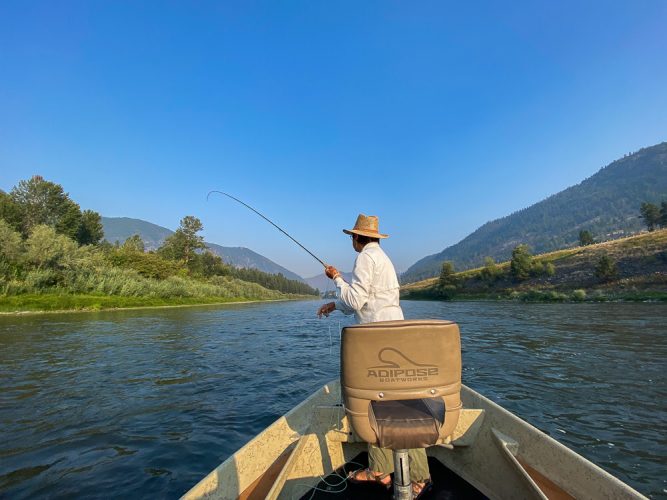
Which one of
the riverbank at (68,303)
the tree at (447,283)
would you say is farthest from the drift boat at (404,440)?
the tree at (447,283)

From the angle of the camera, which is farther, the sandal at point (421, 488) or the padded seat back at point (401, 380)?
the sandal at point (421, 488)

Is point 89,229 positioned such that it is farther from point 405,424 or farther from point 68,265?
point 405,424

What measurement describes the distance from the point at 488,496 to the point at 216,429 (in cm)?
524

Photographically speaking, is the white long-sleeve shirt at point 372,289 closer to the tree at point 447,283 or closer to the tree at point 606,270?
the tree at point 606,270

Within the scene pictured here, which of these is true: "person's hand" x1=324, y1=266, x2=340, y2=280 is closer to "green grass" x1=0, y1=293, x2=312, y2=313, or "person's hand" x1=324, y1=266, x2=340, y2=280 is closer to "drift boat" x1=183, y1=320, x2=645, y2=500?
"drift boat" x1=183, y1=320, x2=645, y2=500

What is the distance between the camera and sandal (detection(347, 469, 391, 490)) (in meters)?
4.26

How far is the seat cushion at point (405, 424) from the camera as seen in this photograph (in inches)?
111

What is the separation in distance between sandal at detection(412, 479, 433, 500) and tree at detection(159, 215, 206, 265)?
103m

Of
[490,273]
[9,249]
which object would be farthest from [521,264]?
[9,249]

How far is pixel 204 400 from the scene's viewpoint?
8.94 metres

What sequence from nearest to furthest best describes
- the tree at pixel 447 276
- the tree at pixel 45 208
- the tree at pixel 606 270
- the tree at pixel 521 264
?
1. the tree at pixel 606 270
2. the tree at pixel 45 208
3. the tree at pixel 521 264
4. the tree at pixel 447 276

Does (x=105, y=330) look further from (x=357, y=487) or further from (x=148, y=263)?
(x=148, y=263)

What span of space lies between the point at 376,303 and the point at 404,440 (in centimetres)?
181

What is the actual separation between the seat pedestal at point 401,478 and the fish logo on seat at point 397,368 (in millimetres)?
695
